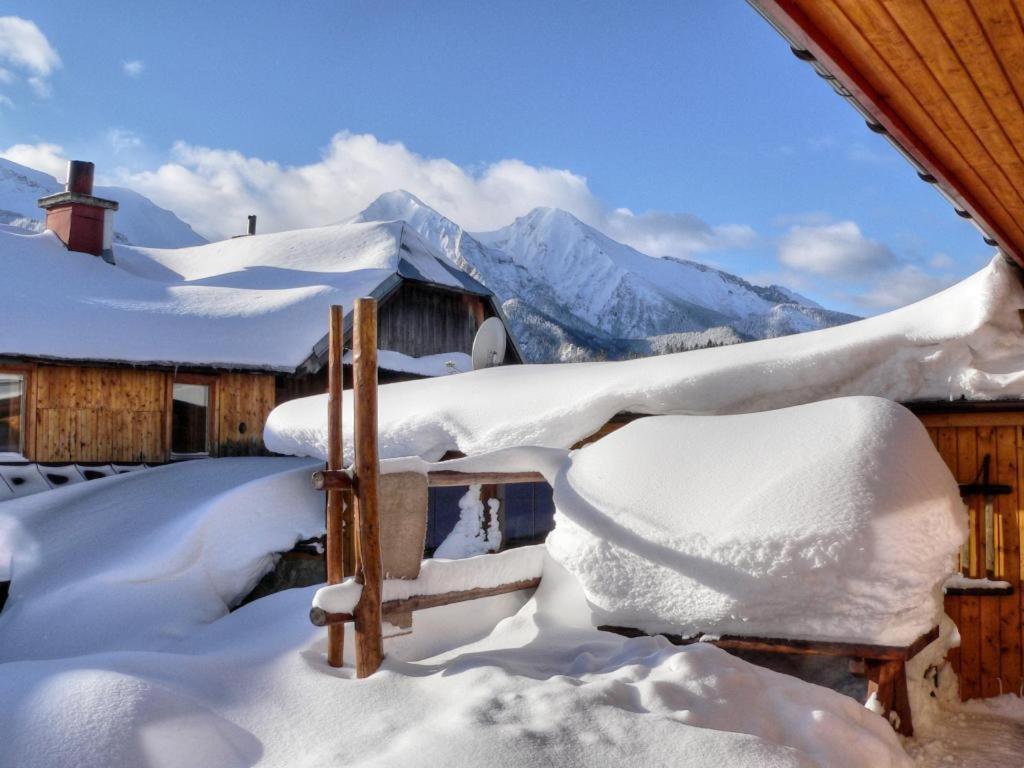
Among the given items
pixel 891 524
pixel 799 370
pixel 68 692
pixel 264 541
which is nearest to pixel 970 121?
pixel 891 524

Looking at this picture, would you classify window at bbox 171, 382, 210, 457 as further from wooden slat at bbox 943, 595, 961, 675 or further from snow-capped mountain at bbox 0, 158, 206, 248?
snow-capped mountain at bbox 0, 158, 206, 248

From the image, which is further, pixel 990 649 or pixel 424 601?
pixel 990 649

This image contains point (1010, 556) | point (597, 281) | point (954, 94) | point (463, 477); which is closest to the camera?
point (954, 94)

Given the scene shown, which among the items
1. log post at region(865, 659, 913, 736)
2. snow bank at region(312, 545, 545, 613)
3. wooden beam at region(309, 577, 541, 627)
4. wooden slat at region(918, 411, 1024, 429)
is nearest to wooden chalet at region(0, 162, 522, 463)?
snow bank at region(312, 545, 545, 613)

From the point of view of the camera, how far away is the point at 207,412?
14320mm

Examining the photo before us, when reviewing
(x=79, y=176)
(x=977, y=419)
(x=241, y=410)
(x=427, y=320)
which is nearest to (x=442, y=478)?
(x=977, y=419)

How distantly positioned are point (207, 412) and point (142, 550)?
520 cm

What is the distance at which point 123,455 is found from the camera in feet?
44.3

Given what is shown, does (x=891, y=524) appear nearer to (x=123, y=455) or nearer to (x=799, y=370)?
(x=799, y=370)

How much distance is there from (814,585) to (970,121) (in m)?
2.72

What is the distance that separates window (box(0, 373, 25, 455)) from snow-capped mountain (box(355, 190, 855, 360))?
85.4 m

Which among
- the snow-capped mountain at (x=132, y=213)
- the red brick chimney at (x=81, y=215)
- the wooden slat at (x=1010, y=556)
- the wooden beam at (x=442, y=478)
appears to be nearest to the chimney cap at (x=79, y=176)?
the red brick chimney at (x=81, y=215)

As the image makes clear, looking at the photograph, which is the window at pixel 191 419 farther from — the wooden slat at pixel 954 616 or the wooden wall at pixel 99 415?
the wooden slat at pixel 954 616

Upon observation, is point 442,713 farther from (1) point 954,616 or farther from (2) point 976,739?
(1) point 954,616
